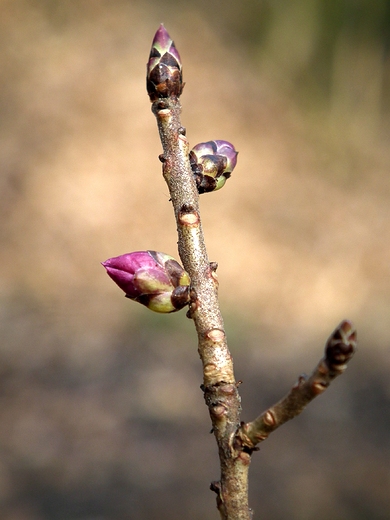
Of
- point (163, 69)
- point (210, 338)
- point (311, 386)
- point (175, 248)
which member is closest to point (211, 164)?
point (163, 69)

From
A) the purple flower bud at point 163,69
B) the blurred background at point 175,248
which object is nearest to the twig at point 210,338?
the purple flower bud at point 163,69

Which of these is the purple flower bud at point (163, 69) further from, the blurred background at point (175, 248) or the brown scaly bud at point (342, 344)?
the blurred background at point (175, 248)

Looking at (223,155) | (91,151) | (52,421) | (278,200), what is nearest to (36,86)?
(91,151)

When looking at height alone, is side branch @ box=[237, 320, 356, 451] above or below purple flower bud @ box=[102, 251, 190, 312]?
below

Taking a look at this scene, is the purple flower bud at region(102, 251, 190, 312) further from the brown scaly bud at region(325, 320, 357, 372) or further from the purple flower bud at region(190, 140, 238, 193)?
the brown scaly bud at region(325, 320, 357, 372)

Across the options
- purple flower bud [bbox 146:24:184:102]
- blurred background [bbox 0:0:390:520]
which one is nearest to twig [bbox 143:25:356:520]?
purple flower bud [bbox 146:24:184:102]

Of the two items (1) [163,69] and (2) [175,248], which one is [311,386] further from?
(2) [175,248]
